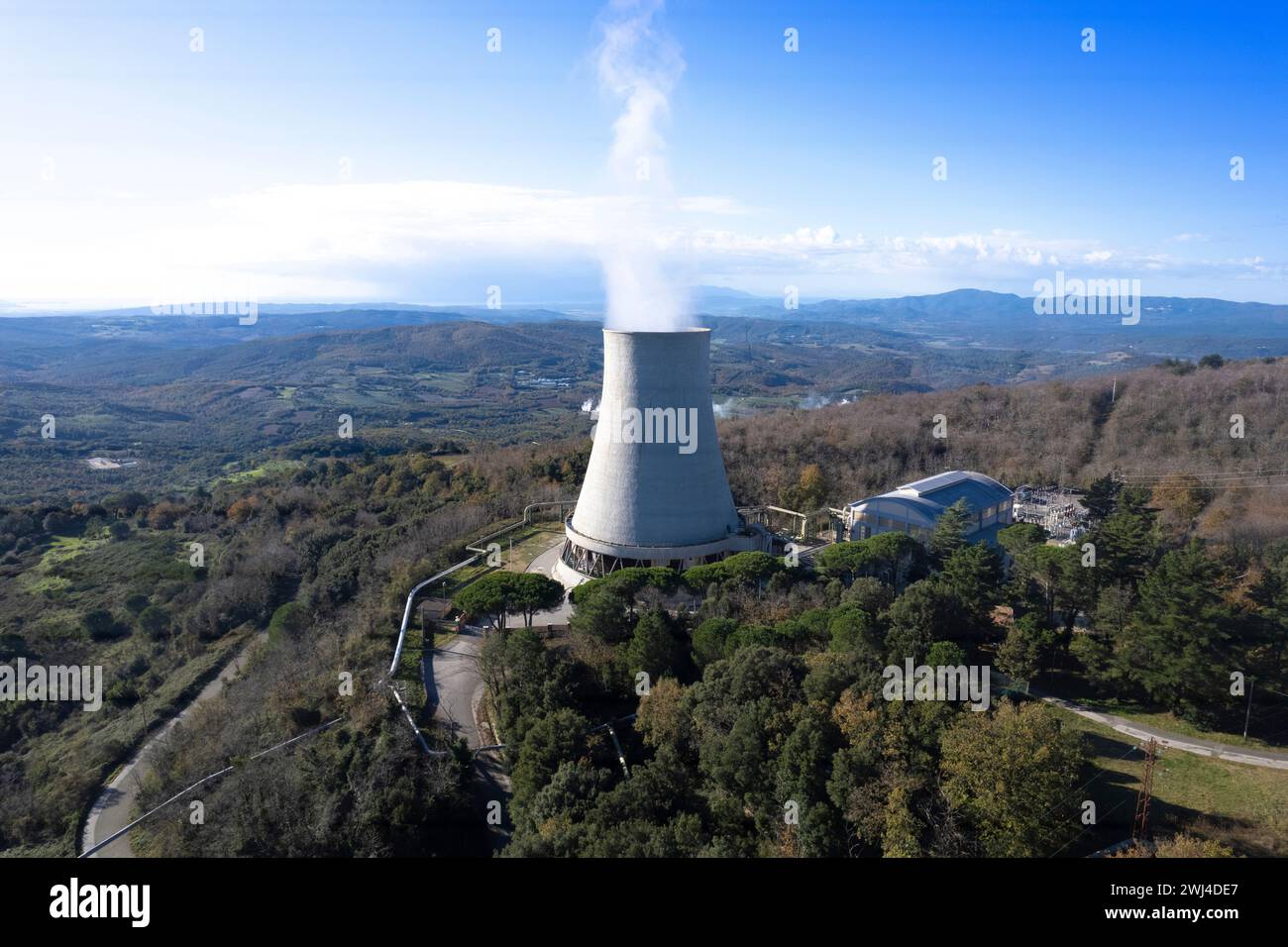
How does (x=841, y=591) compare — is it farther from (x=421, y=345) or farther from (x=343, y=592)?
(x=421, y=345)

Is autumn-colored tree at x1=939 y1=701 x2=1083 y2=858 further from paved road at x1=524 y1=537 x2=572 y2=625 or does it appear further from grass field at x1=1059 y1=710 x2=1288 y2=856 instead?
paved road at x1=524 y1=537 x2=572 y2=625

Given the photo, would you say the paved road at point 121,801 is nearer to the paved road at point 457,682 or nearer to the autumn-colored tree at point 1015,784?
the paved road at point 457,682

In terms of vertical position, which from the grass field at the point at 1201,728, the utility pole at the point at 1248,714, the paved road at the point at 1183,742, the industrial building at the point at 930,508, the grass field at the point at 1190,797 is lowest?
the grass field at the point at 1190,797

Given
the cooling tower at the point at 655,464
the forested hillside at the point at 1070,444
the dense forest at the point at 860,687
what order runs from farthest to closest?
the forested hillside at the point at 1070,444 → the cooling tower at the point at 655,464 → the dense forest at the point at 860,687

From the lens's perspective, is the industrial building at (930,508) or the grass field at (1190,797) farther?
the industrial building at (930,508)

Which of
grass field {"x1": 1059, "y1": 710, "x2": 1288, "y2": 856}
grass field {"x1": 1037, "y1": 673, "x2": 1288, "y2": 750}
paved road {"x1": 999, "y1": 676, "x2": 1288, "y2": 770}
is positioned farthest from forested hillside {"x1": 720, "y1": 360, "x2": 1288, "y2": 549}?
grass field {"x1": 1059, "y1": 710, "x2": 1288, "y2": 856}

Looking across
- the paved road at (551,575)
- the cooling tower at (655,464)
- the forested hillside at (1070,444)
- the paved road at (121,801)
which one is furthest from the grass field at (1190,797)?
the paved road at (121,801)
